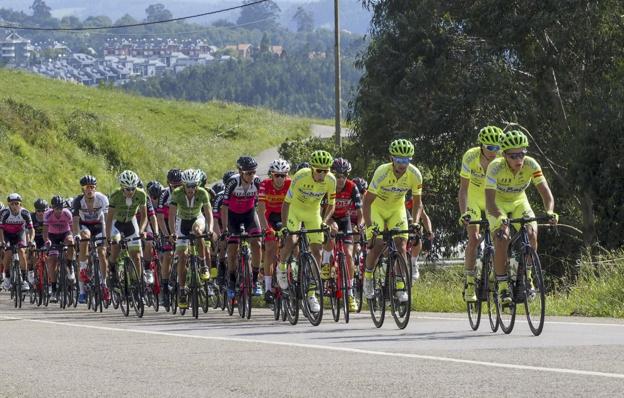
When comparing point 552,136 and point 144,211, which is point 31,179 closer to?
point 552,136

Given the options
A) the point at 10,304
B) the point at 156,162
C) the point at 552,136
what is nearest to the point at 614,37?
the point at 552,136

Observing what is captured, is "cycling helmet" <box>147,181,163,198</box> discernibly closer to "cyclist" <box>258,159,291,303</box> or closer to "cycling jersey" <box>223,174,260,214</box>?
"cycling jersey" <box>223,174,260,214</box>

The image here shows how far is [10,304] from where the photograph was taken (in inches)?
1034

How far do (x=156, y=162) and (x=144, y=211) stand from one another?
171ft

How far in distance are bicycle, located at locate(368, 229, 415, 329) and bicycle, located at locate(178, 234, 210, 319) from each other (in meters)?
4.10

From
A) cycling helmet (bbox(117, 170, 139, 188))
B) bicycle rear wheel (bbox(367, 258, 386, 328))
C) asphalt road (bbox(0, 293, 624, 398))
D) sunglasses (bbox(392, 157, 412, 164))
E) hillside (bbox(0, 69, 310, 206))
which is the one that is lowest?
asphalt road (bbox(0, 293, 624, 398))

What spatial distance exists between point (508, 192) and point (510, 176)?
170 millimetres

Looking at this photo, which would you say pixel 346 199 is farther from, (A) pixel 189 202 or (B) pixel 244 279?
(A) pixel 189 202

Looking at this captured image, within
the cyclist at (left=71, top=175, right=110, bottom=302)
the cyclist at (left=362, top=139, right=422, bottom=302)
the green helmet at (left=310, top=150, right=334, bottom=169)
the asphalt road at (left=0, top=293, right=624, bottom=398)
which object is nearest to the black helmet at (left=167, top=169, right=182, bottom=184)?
the cyclist at (left=71, top=175, right=110, bottom=302)

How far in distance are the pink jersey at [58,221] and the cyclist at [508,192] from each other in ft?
41.5

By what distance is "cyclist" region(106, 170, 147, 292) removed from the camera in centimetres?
2017

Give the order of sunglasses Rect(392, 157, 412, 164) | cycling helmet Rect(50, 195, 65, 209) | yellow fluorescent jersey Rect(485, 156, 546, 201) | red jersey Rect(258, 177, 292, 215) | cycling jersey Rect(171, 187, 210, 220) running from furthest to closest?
cycling helmet Rect(50, 195, 65, 209) → cycling jersey Rect(171, 187, 210, 220) → red jersey Rect(258, 177, 292, 215) → sunglasses Rect(392, 157, 412, 164) → yellow fluorescent jersey Rect(485, 156, 546, 201)

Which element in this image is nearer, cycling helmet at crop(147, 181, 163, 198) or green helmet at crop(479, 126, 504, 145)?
green helmet at crop(479, 126, 504, 145)

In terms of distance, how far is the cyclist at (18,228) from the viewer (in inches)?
1006
